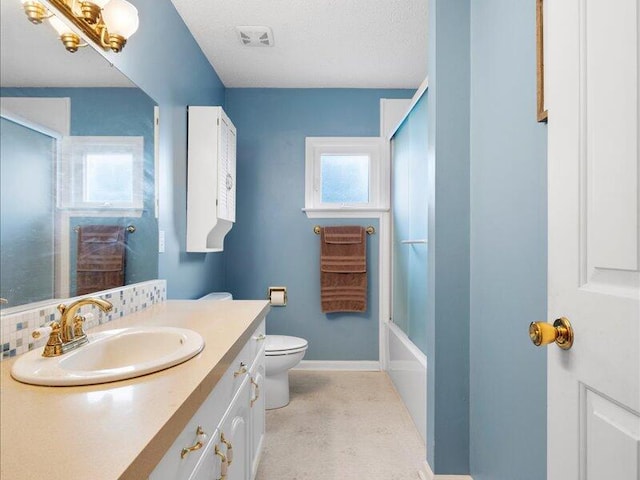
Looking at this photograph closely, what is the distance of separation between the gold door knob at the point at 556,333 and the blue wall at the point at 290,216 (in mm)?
2285

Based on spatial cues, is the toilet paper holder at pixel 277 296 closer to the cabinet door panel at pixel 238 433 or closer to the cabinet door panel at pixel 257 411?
the cabinet door panel at pixel 257 411

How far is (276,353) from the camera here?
217 centimetres

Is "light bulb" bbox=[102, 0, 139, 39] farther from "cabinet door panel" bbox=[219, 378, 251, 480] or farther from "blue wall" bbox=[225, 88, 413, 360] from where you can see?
"blue wall" bbox=[225, 88, 413, 360]

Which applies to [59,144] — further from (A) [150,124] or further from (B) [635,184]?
(B) [635,184]

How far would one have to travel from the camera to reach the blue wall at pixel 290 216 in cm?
299

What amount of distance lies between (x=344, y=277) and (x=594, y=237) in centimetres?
234

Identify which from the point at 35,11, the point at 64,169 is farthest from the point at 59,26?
the point at 64,169

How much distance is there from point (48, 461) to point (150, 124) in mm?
1518

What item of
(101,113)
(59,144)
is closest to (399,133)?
(101,113)

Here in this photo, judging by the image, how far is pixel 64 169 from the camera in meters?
1.08

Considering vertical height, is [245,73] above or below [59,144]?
above

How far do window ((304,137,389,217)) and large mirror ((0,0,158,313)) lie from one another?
1.61 meters

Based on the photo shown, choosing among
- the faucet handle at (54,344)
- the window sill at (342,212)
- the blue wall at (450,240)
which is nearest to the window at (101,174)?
the faucet handle at (54,344)

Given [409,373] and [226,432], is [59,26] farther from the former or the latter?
[409,373]
